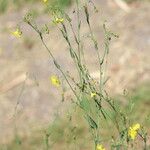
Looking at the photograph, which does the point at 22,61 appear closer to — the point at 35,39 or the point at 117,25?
the point at 35,39

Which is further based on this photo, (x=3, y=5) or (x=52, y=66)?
(x=3, y=5)

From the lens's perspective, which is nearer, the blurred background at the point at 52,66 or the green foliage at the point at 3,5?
the blurred background at the point at 52,66

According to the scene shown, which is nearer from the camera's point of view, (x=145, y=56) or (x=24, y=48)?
(x=145, y=56)

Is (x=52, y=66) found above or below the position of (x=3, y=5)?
below

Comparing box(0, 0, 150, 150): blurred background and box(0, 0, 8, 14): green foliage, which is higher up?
box(0, 0, 8, 14): green foliage

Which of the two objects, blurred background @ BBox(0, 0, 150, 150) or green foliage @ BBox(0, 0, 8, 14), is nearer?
blurred background @ BBox(0, 0, 150, 150)

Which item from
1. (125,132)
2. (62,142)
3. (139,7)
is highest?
(139,7)

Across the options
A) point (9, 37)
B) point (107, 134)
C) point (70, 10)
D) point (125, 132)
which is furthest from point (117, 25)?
point (125, 132)

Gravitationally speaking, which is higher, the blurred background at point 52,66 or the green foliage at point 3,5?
the green foliage at point 3,5
